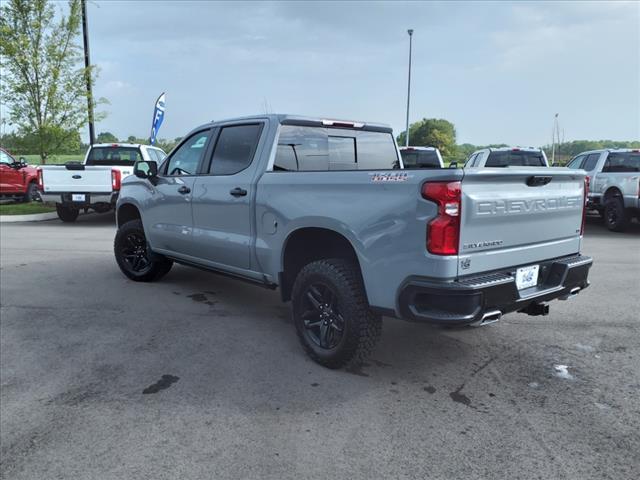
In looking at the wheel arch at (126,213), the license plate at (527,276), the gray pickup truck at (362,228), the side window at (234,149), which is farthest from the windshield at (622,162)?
the wheel arch at (126,213)

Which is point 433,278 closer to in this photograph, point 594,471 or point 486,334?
point 594,471

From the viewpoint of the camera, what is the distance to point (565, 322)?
5.05 meters

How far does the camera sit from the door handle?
457 centimetres

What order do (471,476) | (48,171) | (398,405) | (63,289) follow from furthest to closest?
(48,171) < (63,289) < (398,405) < (471,476)

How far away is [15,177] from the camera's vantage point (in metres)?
16.3

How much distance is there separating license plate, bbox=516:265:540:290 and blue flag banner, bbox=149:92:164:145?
1807 cm

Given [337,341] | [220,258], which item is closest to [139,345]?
[220,258]

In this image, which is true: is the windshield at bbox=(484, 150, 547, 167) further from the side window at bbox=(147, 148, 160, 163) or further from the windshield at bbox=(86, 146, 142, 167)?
the windshield at bbox=(86, 146, 142, 167)

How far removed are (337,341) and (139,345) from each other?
178 cm

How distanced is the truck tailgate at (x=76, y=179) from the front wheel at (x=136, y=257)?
17.8 ft

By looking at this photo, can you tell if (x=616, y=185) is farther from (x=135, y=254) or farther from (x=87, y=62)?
(x=87, y=62)

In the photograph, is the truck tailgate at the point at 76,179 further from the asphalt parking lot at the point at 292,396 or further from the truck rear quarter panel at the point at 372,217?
the truck rear quarter panel at the point at 372,217

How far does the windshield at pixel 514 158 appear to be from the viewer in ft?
40.4

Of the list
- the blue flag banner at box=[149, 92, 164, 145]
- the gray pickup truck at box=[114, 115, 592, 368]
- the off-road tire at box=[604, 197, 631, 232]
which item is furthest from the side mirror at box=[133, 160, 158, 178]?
the blue flag banner at box=[149, 92, 164, 145]
